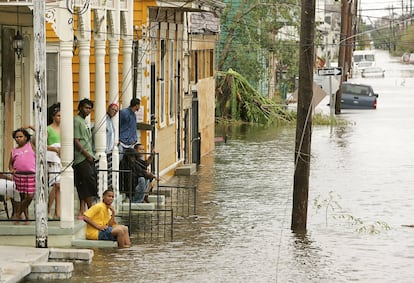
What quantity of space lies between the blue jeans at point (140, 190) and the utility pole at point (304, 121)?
2.77 meters

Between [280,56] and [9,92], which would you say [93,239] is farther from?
[280,56]

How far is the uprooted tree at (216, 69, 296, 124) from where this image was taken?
156ft

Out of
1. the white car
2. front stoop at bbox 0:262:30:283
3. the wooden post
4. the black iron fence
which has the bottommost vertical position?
the white car

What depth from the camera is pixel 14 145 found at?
20953 mm

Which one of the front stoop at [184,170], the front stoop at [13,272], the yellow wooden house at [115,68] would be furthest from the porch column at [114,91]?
the front stoop at [184,170]

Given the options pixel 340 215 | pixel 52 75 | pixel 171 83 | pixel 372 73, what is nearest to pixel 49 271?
pixel 340 215

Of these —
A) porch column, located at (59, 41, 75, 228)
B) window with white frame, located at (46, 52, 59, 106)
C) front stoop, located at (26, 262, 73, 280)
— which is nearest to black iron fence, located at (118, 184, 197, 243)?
porch column, located at (59, 41, 75, 228)

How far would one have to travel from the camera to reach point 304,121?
1959 centimetres

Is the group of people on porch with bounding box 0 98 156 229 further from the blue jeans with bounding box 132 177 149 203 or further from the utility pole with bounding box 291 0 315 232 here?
the utility pole with bounding box 291 0 315 232

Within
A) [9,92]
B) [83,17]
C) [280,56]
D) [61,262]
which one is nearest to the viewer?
[61,262]

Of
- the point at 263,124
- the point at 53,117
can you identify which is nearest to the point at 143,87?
the point at 53,117

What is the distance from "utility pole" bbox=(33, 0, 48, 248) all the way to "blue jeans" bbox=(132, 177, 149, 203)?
5.32 meters

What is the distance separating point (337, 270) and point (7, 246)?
170 inches

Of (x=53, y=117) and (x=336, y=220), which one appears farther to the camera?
(x=336, y=220)
